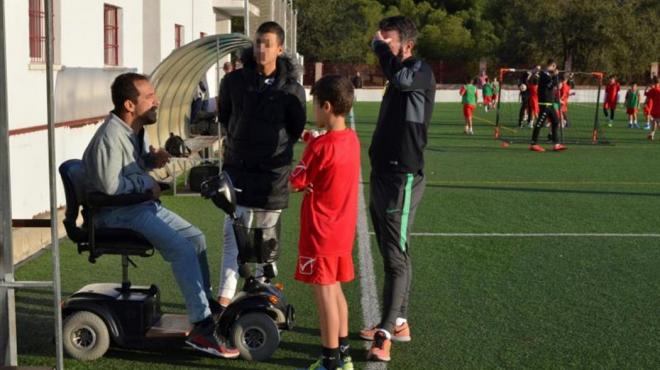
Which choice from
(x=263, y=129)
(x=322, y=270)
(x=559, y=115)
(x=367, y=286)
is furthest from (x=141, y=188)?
(x=559, y=115)

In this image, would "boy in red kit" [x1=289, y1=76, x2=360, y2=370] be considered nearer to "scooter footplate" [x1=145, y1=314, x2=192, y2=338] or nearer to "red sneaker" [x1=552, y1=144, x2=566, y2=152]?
"scooter footplate" [x1=145, y1=314, x2=192, y2=338]

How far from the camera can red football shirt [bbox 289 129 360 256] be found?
17.3 feet

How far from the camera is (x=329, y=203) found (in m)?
5.36

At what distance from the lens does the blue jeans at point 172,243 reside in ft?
18.8

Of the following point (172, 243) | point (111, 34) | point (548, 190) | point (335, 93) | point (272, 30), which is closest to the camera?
point (335, 93)

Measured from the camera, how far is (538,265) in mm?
8602

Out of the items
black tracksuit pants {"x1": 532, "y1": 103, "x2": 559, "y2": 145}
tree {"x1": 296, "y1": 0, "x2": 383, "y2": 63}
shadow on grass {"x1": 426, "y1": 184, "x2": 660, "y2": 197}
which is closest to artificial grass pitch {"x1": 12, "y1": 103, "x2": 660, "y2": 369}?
shadow on grass {"x1": 426, "y1": 184, "x2": 660, "y2": 197}

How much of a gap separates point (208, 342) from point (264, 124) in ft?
4.73

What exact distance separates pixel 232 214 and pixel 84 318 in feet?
3.64

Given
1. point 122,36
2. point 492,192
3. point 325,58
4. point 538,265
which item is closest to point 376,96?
point 325,58

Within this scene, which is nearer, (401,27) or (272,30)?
(401,27)

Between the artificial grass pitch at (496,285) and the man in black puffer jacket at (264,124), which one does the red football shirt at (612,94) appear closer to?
the artificial grass pitch at (496,285)

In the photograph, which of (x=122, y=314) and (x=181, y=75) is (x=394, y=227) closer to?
(x=122, y=314)

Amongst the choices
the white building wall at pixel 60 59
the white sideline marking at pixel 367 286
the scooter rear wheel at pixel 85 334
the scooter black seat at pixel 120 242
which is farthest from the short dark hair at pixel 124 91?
the white building wall at pixel 60 59
